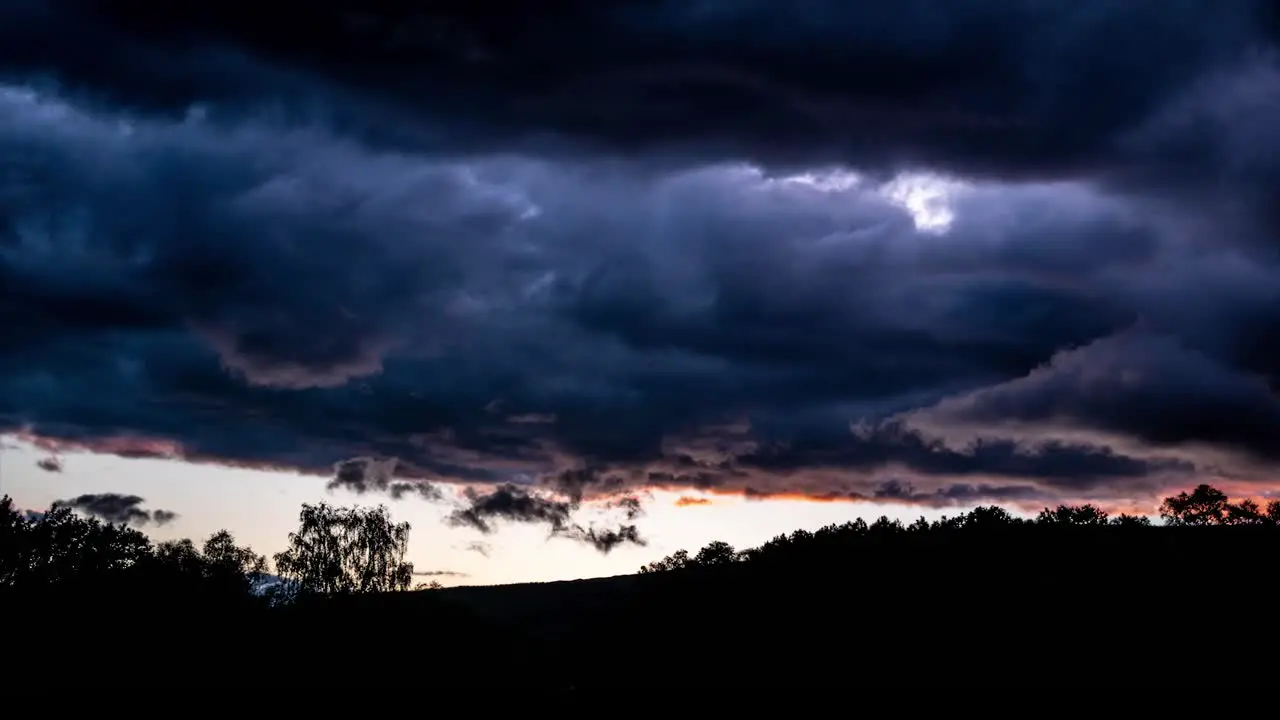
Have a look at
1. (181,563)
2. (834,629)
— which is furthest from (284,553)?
(834,629)

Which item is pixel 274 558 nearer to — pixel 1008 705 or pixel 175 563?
pixel 175 563

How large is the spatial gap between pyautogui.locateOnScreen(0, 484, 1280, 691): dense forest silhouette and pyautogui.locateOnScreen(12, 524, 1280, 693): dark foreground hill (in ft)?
0.58

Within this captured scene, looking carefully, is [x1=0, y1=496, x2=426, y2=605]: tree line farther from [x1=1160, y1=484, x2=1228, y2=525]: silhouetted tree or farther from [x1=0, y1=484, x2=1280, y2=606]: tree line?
[x1=1160, y1=484, x2=1228, y2=525]: silhouetted tree

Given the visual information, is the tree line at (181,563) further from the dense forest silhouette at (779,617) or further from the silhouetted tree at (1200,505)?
the silhouetted tree at (1200,505)

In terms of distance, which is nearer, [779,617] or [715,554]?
[779,617]

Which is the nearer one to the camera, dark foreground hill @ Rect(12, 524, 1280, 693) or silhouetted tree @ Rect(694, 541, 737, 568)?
dark foreground hill @ Rect(12, 524, 1280, 693)

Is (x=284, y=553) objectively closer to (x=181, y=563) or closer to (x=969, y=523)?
(x=181, y=563)

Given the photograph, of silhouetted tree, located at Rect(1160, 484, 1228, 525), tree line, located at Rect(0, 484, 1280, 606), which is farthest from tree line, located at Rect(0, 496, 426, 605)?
silhouetted tree, located at Rect(1160, 484, 1228, 525)

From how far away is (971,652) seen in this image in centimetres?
6569

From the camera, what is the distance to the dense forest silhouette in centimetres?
6041

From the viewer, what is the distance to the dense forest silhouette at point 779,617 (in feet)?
198

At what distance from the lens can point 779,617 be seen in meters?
88.0

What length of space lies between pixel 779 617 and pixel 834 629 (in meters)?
8.34

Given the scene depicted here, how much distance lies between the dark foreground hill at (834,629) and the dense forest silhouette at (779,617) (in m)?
0.18
